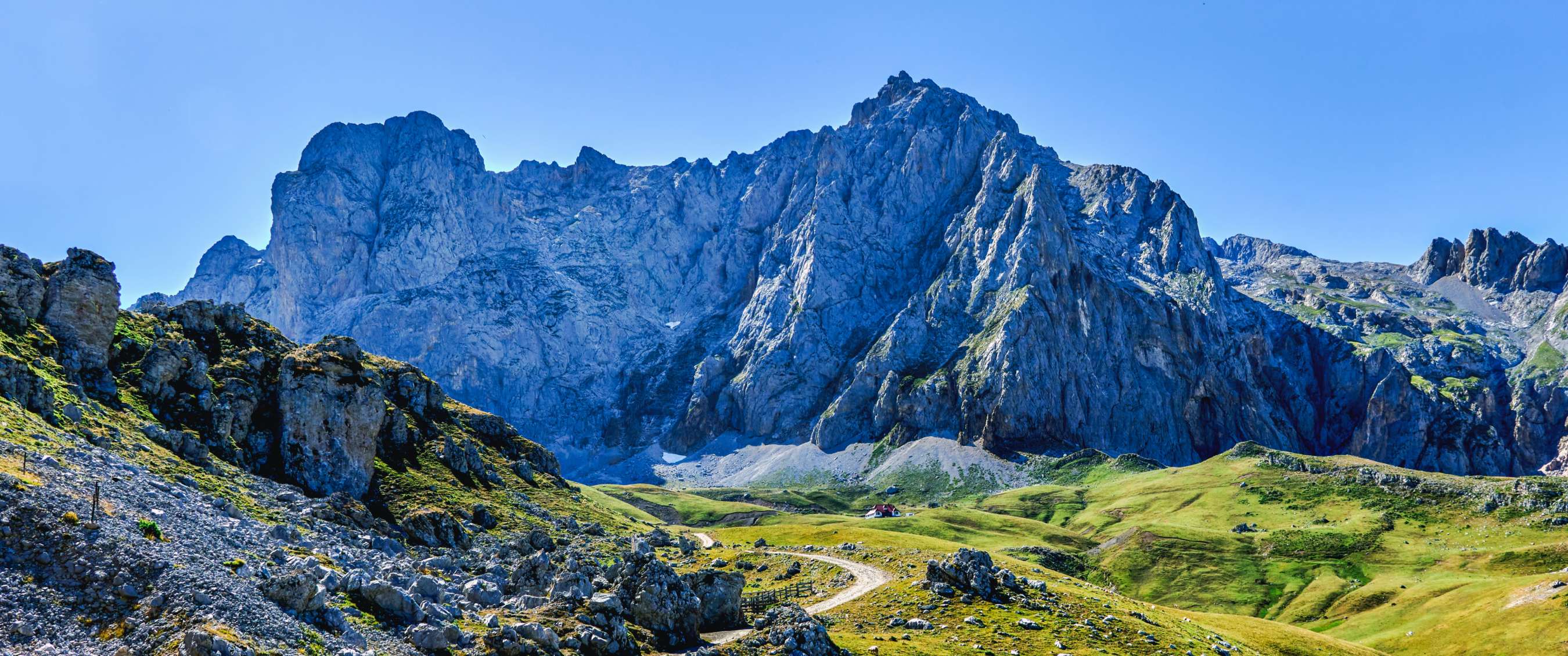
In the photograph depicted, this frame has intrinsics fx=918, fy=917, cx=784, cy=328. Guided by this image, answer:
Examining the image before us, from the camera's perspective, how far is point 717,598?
6156cm

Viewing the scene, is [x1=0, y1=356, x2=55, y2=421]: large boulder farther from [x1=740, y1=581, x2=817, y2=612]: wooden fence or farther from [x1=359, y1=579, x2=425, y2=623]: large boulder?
[x1=740, y1=581, x2=817, y2=612]: wooden fence

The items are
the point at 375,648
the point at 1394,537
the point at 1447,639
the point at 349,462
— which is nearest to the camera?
the point at 375,648

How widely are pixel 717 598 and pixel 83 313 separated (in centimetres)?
6978

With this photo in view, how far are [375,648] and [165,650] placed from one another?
847 cm

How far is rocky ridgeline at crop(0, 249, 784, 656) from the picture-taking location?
Result: 36000 millimetres

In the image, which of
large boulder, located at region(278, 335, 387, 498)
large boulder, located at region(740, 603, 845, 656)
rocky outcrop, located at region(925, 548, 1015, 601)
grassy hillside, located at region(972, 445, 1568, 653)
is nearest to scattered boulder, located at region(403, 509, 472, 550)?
large boulder, located at region(278, 335, 387, 498)

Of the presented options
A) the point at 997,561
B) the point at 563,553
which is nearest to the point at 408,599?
the point at 563,553

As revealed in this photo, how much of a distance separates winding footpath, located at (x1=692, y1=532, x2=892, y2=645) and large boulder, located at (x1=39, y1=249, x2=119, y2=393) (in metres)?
63.8

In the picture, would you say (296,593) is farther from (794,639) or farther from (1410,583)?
(1410,583)

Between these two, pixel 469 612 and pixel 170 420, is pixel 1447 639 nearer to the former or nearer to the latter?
pixel 469 612

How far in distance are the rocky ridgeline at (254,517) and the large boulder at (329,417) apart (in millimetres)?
234

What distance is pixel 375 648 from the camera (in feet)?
131

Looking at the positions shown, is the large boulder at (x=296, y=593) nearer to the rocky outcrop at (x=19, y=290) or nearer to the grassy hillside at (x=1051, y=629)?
the grassy hillside at (x=1051, y=629)

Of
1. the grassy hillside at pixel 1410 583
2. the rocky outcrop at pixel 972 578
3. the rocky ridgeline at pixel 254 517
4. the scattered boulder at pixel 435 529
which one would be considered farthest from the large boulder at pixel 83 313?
the grassy hillside at pixel 1410 583
